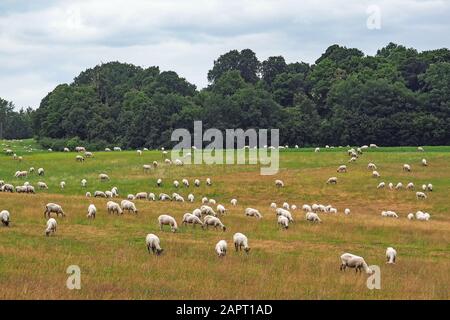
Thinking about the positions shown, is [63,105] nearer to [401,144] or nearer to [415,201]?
[401,144]

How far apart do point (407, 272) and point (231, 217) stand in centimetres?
1704

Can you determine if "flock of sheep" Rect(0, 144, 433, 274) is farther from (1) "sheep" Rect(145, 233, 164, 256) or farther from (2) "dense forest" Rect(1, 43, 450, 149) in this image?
(2) "dense forest" Rect(1, 43, 450, 149)

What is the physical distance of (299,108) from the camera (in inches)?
5217

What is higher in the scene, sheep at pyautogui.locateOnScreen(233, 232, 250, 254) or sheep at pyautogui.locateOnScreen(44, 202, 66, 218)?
sheep at pyautogui.locateOnScreen(44, 202, 66, 218)

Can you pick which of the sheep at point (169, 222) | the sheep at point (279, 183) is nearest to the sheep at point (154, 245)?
the sheep at point (169, 222)

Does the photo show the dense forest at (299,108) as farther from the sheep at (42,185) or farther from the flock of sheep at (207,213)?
the sheep at (42,185)

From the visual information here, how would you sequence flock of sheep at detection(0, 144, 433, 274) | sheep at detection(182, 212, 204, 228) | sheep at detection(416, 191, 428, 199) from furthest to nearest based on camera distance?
sheep at detection(416, 191, 428, 199)
sheep at detection(182, 212, 204, 228)
flock of sheep at detection(0, 144, 433, 274)

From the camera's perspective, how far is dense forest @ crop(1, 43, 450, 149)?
118 m

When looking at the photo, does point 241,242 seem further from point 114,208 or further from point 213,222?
point 114,208

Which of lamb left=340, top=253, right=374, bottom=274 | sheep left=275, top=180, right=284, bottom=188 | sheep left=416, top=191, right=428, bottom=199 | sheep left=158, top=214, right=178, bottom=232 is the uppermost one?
sheep left=158, top=214, right=178, bottom=232

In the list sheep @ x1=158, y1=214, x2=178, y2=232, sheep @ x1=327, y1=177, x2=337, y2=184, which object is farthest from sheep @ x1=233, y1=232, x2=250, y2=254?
sheep @ x1=327, y1=177, x2=337, y2=184

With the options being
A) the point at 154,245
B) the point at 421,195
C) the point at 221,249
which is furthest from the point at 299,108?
the point at 154,245
